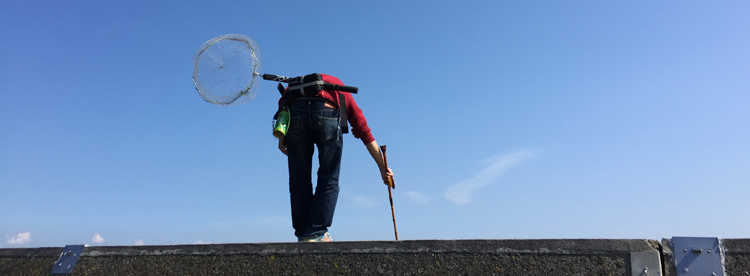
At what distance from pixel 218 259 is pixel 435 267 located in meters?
1.69

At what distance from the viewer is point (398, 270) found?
3438 millimetres

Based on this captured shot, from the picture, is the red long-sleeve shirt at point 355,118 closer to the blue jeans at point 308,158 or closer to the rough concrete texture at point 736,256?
the blue jeans at point 308,158

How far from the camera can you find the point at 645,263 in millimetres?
Result: 3014

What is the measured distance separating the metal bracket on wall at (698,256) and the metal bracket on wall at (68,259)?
4.54m

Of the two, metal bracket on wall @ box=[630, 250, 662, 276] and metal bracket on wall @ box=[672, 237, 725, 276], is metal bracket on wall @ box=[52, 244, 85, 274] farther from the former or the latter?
metal bracket on wall @ box=[672, 237, 725, 276]

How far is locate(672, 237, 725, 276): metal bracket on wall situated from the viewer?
2.91 m

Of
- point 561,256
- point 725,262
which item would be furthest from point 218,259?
point 725,262

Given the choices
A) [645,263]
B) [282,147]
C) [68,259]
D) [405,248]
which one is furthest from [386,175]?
[68,259]

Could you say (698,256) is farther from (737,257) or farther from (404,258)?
(404,258)

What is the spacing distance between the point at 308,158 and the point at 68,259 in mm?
2254

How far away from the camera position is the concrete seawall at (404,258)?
3055mm

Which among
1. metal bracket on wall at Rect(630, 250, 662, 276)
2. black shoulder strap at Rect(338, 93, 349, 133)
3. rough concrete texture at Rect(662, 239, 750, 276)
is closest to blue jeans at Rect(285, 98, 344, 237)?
black shoulder strap at Rect(338, 93, 349, 133)

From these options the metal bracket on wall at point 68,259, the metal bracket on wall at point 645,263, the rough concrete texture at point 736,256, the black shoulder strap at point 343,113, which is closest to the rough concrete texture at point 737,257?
the rough concrete texture at point 736,256

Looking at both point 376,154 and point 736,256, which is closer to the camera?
point 736,256
